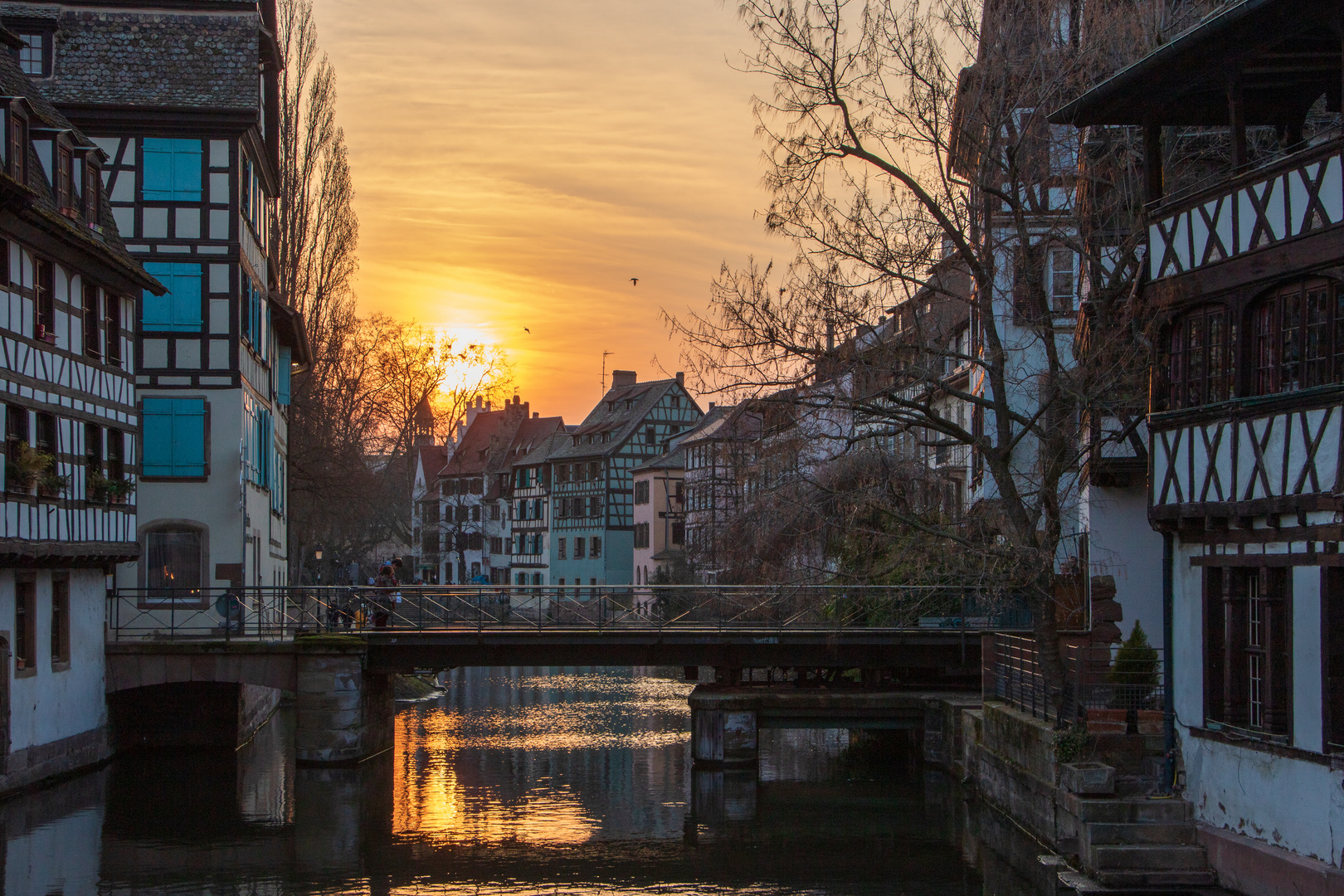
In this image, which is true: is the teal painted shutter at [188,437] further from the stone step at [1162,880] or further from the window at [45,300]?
the stone step at [1162,880]

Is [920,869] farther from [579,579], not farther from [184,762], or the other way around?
[579,579]

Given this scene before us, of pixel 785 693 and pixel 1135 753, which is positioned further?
pixel 785 693

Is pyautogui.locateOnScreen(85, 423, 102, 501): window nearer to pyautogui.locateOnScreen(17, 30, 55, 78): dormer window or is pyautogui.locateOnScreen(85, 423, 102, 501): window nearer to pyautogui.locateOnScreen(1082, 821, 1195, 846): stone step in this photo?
pyautogui.locateOnScreen(17, 30, 55, 78): dormer window

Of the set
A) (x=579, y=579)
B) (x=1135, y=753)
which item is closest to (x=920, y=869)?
(x=1135, y=753)

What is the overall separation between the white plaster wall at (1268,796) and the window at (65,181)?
58.3ft

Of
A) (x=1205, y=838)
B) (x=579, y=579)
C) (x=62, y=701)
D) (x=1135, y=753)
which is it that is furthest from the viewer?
(x=579, y=579)

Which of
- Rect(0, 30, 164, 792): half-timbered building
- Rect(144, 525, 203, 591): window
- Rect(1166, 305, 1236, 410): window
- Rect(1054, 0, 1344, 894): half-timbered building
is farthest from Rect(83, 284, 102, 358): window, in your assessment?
Rect(1166, 305, 1236, 410): window

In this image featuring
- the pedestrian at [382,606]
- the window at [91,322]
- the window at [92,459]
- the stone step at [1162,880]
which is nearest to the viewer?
the stone step at [1162,880]

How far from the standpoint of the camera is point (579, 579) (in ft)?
260

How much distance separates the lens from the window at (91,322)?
23.3 metres

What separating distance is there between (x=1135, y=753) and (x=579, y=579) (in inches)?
2514

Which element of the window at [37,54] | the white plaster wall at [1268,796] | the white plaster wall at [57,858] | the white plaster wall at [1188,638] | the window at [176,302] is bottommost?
the white plaster wall at [57,858]

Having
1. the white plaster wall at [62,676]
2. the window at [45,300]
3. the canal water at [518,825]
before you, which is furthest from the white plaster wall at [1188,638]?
the window at [45,300]

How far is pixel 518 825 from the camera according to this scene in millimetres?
19781
